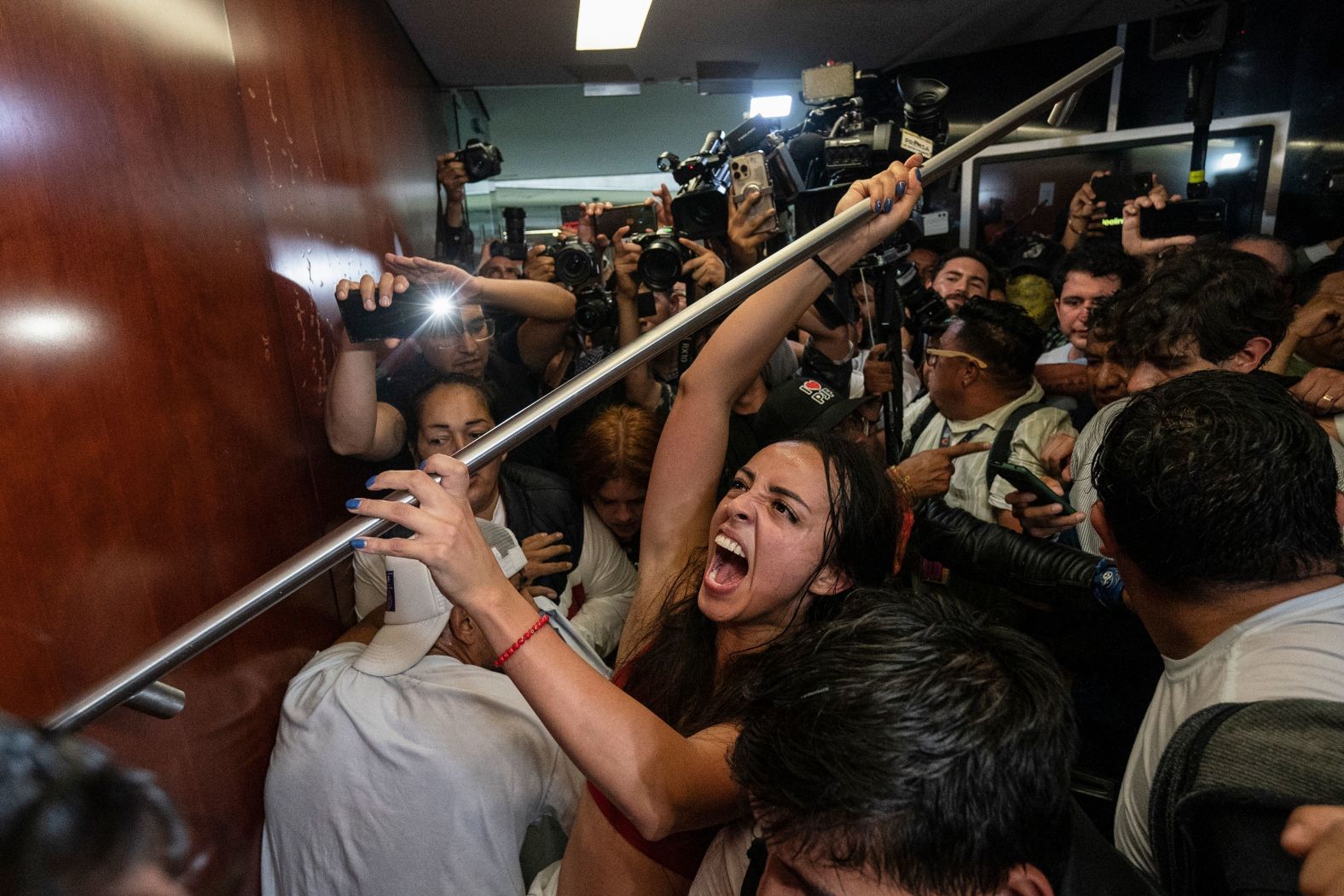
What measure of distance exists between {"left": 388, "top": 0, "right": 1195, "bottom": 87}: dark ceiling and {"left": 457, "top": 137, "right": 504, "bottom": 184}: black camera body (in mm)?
1089

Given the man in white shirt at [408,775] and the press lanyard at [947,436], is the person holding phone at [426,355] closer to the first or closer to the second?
the man in white shirt at [408,775]

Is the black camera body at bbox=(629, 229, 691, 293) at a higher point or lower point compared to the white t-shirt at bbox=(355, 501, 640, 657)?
higher

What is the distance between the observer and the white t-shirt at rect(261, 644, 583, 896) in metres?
1.33

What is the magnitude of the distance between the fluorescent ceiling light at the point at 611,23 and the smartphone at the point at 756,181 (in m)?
1.91

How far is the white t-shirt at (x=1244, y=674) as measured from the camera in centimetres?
83

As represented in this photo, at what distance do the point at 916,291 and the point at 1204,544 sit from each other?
5.75 ft

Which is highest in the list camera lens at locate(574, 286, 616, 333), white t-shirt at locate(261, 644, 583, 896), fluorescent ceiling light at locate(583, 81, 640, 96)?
fluorescent ceiling light at locate(583, 81, 640, 96)

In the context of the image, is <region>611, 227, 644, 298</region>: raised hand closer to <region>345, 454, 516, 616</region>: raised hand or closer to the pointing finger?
the pointing finger

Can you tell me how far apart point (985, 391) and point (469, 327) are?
1.28 m

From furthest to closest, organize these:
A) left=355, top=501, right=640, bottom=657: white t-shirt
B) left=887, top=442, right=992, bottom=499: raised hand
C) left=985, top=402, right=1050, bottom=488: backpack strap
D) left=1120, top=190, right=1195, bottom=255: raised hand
Answer: left=1120, top=190, right=1195, bottom=255: raised hand
left=985, top=402, right=1050, bottom=488: backpack strap
left=887, top=442, right=992, bottom=499: raised hand
left=355, top=501, right=640, bottom=657: white t-shirt

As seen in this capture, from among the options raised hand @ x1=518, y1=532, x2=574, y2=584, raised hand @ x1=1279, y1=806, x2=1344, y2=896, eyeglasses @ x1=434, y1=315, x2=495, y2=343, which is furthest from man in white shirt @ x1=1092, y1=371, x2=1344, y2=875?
eyeglasses @ x1=434, y1=315, x2=495, y2=343

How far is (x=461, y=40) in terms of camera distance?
12.8ft

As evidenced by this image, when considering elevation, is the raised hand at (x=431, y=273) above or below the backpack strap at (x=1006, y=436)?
above

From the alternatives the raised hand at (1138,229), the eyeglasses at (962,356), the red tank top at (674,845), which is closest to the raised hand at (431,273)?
the red tank top at (674,845)
